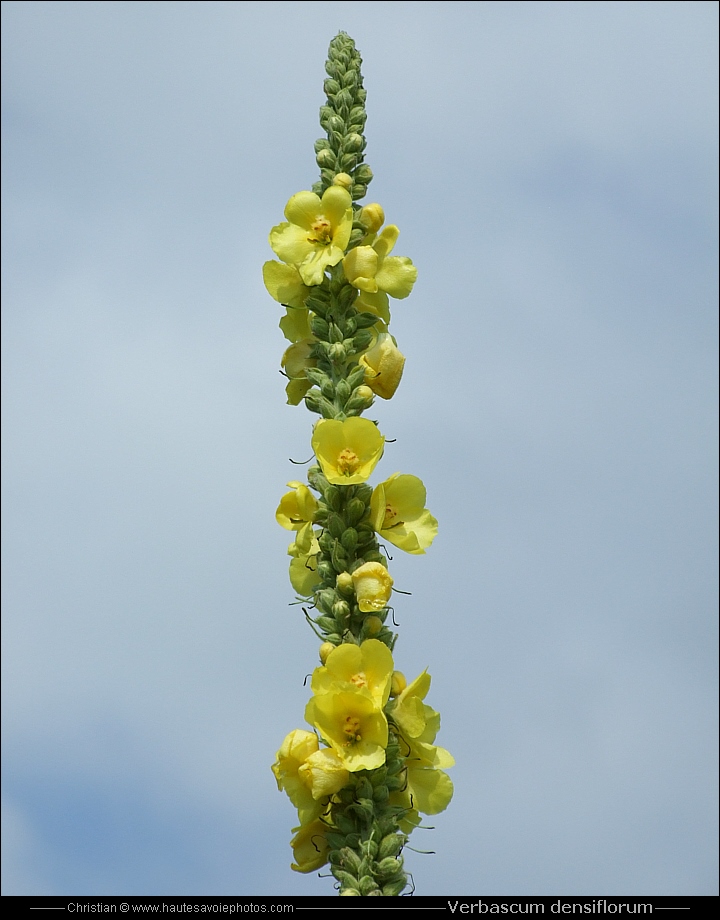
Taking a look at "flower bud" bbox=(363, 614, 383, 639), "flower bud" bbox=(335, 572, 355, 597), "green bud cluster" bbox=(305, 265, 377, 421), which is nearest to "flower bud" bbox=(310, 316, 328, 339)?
"green bud cluster" bbox=(305, 265, 377, 421)

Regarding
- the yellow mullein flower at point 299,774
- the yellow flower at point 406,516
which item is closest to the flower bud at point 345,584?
the yellow flower at point 406,516

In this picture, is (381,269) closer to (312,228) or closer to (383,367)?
(312,228)

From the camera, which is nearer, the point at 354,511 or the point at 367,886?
the point at 367,886

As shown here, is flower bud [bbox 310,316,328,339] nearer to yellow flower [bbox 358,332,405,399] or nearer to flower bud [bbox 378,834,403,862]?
yellow flower [bbox 358,332,405,399]

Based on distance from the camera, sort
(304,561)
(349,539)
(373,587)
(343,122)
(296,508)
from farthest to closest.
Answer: (343,122) → (304,561) → (296,508) → (349,539) → (373,587)

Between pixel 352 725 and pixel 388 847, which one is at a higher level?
pixel 352 725

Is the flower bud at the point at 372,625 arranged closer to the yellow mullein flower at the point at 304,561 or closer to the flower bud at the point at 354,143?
the yellow mullein flower at the point at 304,561

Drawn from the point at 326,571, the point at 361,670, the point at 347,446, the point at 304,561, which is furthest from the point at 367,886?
the point at 347,446
